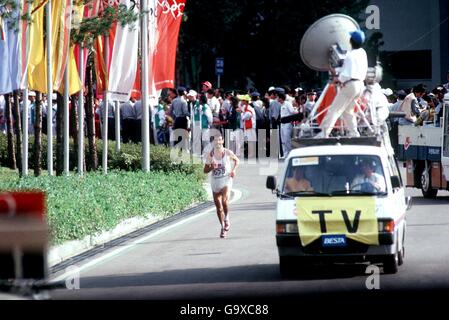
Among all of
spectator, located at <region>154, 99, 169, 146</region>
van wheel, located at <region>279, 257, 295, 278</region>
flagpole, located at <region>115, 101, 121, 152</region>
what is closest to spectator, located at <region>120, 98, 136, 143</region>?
spectator, located at <region>154, 99, 169, 146</region>

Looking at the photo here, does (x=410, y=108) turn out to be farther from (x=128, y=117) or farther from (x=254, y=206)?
(x=128, y=117)

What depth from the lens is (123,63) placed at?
91.7 feet

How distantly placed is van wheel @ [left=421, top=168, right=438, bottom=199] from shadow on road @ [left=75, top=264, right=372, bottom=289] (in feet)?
33.3

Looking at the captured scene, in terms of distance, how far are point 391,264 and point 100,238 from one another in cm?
589

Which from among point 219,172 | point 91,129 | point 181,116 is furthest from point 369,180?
point 181,116

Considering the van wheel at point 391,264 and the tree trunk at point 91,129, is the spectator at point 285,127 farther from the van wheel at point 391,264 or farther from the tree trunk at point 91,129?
the van wheel at point 391,264

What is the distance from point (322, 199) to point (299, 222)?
0.48 meters

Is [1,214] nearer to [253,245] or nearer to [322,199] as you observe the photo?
[322,199]

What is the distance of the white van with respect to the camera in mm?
16000

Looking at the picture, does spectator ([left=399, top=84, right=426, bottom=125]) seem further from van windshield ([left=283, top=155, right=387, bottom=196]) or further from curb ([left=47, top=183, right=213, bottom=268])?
van windshield ([left=283, top=155, right=387, bottom=196])

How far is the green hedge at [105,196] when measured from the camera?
19531mm

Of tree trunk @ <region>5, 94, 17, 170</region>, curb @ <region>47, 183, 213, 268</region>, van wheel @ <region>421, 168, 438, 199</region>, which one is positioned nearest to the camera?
curb @ <region>47, 183, 213, 268</region>

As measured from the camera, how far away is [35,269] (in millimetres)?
7590
